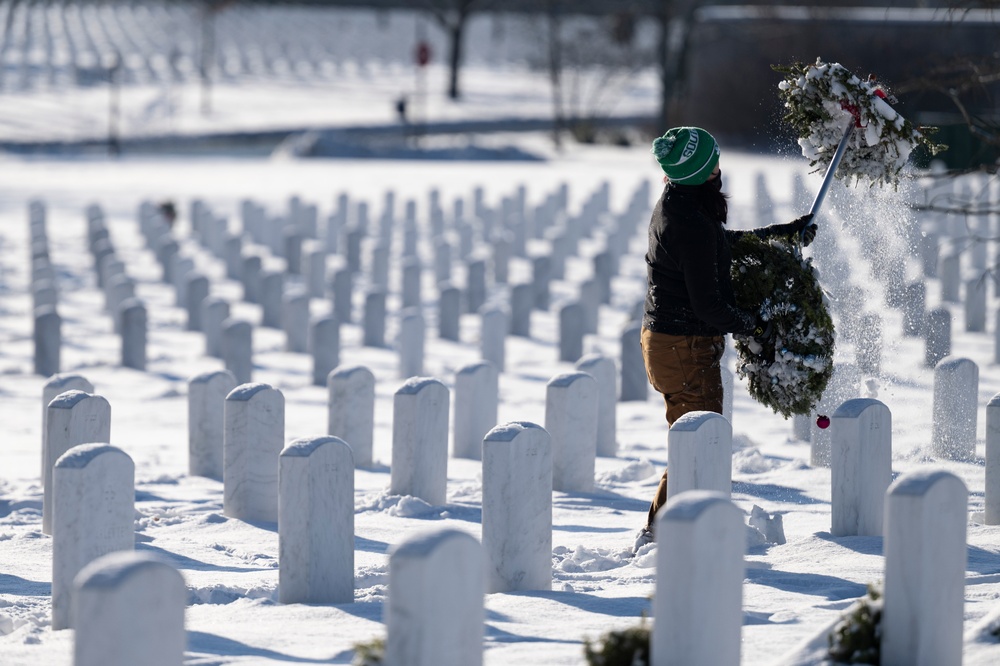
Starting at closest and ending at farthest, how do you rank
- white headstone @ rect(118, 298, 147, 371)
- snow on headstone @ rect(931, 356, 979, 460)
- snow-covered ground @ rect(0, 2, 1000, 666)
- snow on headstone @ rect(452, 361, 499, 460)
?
1. snow-covered ground @ rect(0, 2, 1000, 666)
2. snow on headstone @ rect(931, 356, 979, 460)
3. snow on headstone @ rect(452, 361, 499, 460)
4. white headstone @ rect(118, 298, 147, 371)

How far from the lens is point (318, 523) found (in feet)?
16.2

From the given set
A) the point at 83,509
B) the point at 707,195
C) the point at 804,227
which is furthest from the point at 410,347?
the point at 83,509

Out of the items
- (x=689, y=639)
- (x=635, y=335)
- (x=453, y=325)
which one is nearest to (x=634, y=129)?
(x=453, y=325)

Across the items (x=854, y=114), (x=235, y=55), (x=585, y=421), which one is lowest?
(x=585, y=421)

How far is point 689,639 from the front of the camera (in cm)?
365

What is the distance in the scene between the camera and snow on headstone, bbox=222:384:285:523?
6.39 metres

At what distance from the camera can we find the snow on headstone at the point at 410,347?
10.7m

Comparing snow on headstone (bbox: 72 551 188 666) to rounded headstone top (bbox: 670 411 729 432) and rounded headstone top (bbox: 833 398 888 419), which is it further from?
rounded headstone top (bbox: 833 398 888 419)

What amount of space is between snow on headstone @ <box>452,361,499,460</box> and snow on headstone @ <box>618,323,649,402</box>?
1.97 meters

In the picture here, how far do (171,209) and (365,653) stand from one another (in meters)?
15.8

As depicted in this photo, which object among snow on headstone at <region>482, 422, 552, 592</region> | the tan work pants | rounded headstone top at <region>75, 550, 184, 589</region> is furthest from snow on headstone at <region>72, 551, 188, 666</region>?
the tan work pants

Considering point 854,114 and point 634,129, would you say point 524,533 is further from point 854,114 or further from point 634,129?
point 634,129

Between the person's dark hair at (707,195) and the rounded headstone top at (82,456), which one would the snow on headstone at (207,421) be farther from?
the person's dark hair at (707,195)

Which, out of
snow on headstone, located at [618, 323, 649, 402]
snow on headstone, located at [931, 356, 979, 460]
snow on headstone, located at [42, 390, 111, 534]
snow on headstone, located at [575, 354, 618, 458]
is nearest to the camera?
snow on headstone, located at [42, 390, 111, 534]
